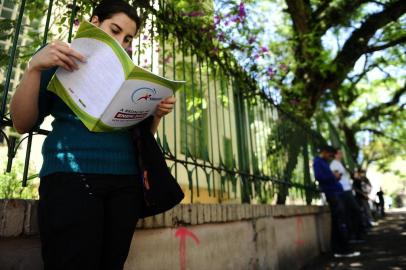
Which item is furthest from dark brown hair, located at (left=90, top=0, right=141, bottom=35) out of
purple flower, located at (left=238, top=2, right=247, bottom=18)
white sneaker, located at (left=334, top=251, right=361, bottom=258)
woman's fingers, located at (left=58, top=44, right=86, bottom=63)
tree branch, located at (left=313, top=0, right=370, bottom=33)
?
tree branch, located at (left=313, top=0, right=370, bottom=33)

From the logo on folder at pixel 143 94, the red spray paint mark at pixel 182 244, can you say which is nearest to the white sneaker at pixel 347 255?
the red spray paint mark at pixel 182 244

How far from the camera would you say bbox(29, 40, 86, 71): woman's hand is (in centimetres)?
129

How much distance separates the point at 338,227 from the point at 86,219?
16.7ft

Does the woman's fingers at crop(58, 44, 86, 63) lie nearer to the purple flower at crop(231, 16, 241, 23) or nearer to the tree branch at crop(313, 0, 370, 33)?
the purple flower at crop(231, 16, 241, 23)

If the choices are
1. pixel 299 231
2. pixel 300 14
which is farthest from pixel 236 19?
pixel 300 14

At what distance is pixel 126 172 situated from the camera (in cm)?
151

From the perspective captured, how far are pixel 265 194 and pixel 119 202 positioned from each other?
3.35m

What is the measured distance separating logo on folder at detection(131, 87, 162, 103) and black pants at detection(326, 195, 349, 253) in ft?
16.3

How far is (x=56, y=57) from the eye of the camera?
1.28m

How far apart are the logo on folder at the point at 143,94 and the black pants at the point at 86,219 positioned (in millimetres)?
330

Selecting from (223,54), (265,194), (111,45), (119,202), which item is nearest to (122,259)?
(119,202)

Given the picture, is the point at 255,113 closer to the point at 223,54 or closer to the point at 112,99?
the point at 223,54

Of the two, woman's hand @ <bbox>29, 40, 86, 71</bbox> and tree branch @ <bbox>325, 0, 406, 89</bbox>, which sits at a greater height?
tree branch @ <bbox>325, 0, 406, 89</bbox>

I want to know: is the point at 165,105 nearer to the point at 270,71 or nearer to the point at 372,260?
the point at 372,260
